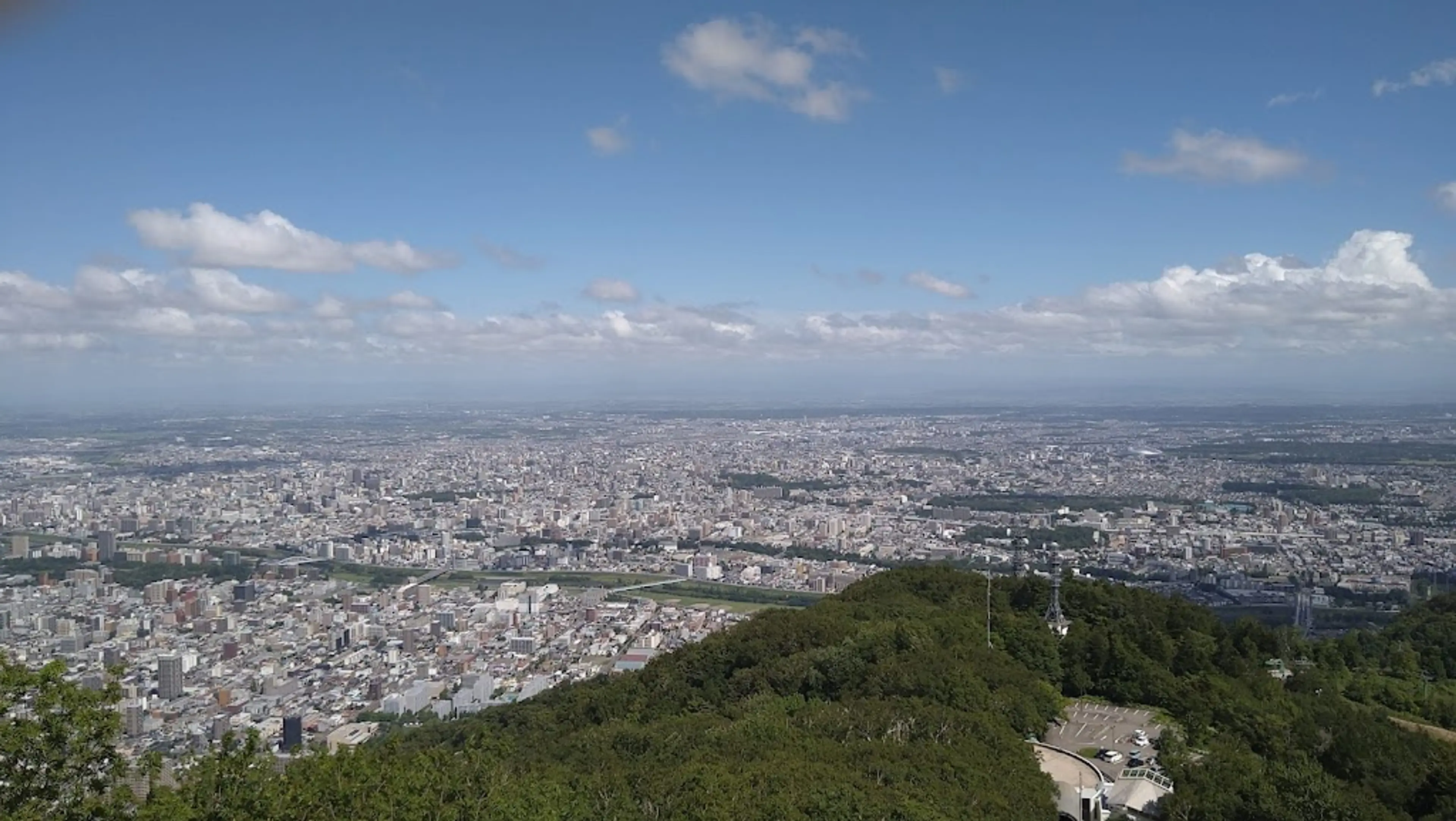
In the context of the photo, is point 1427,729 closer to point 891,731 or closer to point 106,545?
point 891,731

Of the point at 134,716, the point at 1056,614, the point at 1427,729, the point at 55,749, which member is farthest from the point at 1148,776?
the point at 134,716

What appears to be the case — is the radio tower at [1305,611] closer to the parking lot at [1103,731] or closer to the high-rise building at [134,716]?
the parking lot at [1103,731]

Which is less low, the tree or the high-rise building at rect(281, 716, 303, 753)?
the tree

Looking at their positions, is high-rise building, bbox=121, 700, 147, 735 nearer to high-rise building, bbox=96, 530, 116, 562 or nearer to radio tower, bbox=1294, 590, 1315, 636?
high-rise building, bbox=96, 530, 116, 562

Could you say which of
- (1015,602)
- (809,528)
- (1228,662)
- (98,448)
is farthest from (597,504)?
(1228,662)

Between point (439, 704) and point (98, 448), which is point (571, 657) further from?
point (98, 448)

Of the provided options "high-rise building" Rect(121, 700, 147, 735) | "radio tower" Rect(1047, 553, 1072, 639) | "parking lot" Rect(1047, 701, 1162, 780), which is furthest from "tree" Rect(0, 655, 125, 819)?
"radio tower" Rect(1047, 553, 1072, 639)

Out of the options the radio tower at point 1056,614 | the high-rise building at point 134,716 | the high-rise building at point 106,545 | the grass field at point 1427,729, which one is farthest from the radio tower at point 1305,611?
the high-rise building at point 106,545
